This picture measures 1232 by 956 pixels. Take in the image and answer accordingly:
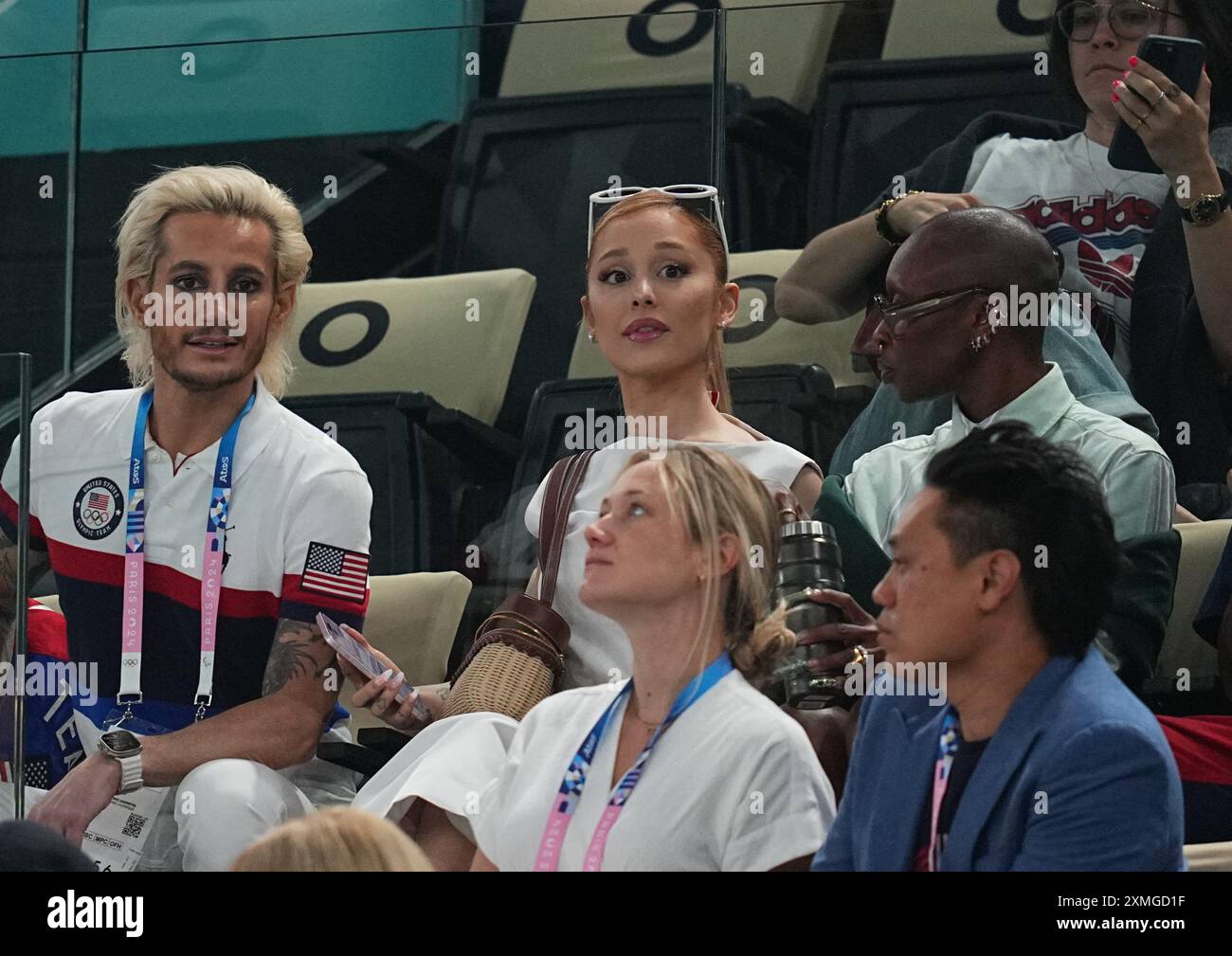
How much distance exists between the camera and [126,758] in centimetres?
281

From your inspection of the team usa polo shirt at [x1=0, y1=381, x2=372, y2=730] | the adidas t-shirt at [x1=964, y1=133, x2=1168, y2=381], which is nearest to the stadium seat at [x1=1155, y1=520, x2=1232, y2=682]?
the adidas t-shirt at [x1=964, y1=133, x2=1168, y2=381]

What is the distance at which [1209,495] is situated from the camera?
10.3ft

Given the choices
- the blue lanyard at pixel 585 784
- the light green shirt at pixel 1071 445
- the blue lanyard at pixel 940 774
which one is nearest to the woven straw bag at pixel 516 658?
the blue lanyard at pixel 585 784

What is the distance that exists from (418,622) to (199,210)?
683mm

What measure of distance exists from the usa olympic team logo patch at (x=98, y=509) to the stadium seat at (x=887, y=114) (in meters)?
1.21

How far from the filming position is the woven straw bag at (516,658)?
281cm

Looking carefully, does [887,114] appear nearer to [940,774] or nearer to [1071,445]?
[1071,445]

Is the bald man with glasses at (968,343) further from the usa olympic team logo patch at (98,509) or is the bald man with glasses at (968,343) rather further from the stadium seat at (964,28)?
the usa olympic team logo patch at (98,509)

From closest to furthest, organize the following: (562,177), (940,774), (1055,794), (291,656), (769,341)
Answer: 1. (1055,794)
2. (940,774)
3. (291,656)
4. (769,341)
5. (562,177)

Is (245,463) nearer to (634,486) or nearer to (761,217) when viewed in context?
(634,486)

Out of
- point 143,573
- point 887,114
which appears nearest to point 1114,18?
point 887,114

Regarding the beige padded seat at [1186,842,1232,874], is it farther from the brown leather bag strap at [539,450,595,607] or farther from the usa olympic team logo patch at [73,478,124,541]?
the usa olympic team logo patch at [73,478,124,541]
